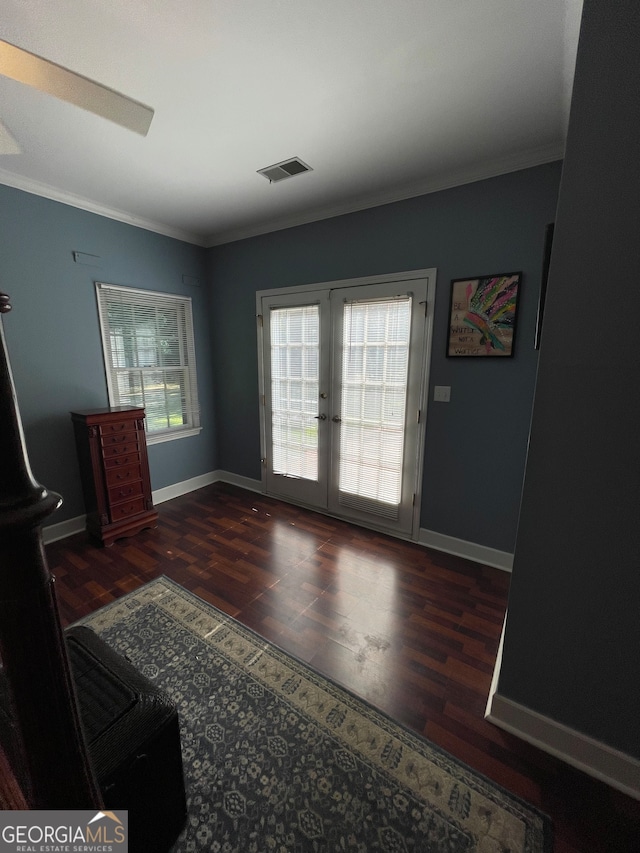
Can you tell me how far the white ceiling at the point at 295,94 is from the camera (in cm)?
126

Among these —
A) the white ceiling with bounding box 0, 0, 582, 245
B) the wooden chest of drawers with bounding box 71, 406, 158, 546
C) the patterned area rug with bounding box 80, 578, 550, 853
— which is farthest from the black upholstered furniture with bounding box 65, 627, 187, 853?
the white ceiling with bounding box 0, 0, 582, 245

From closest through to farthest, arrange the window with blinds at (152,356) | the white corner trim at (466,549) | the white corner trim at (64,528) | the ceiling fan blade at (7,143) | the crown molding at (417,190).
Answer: the ceiling fan blade at (7,143) < the crown molding at (417,190) < the white corner trim at (466,549) < the white corner trim at (64,528) < the window with blinds at (152,356)

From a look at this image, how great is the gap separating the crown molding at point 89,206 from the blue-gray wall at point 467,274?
1.01 metres

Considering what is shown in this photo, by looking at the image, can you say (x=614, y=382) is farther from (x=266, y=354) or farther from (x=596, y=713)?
(x=266, y=354)

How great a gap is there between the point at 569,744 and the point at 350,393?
2.33m

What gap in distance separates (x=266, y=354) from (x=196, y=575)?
6.83 feet

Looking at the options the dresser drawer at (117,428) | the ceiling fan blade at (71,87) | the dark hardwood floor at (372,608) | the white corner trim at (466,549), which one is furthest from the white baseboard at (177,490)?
the ceiling fan blade at (71,87)

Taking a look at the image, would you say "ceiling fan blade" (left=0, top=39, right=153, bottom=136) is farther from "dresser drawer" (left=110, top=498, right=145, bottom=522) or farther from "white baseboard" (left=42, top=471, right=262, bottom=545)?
"white baseboard" (left=42, top=471, right=262, bottom=545)

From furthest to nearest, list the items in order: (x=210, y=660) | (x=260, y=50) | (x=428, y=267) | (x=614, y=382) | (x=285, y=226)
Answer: (x=285, y=226), (x=428, y=267), (x=210, y=660), (x=260, y=50), (x=614, y=382)

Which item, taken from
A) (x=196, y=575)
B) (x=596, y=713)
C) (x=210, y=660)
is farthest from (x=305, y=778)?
(x=196, y=575)

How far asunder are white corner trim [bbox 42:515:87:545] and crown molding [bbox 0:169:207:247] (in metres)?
2.49

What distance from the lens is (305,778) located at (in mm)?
1255

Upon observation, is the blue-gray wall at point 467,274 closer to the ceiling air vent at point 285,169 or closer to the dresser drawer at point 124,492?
the ceiling air vent at point 285,169

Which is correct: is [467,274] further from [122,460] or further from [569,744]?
[122,460]
